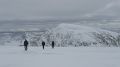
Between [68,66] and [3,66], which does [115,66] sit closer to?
[68,66]

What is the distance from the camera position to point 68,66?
19.9 metres

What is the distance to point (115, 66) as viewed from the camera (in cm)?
2014

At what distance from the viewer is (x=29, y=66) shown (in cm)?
2003

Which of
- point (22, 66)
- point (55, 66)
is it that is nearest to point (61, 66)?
point (55, 66)

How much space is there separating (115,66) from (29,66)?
632cm

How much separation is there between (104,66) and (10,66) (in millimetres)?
7029

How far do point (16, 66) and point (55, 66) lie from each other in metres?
2.99

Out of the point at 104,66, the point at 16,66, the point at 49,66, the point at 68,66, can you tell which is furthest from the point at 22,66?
the point at 104,66

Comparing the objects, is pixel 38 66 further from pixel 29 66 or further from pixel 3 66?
pixel 3 66

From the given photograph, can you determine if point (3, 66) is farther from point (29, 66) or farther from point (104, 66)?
point (104, 66)

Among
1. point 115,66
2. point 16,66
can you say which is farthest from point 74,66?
point 16,66

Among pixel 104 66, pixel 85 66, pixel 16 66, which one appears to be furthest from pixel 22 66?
pixel 104 66

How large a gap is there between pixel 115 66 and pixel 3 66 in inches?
330

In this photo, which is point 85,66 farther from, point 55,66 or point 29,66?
point 29,66
